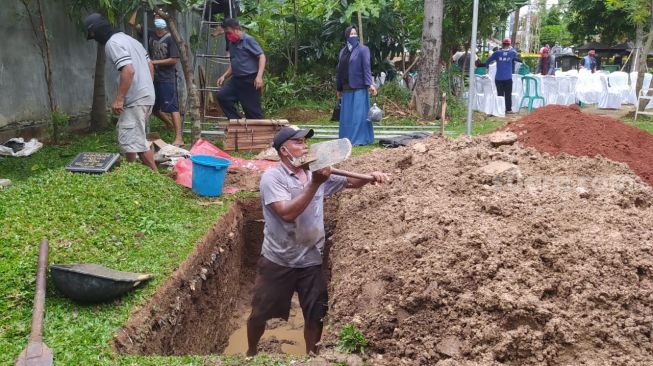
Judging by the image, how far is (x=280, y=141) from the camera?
421 cm

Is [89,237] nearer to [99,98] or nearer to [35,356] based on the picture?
[35,356]

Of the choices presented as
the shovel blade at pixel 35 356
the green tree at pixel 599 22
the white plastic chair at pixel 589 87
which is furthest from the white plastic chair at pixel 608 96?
the shovel blade at pixel 35 356

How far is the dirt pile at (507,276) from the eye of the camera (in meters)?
2.92

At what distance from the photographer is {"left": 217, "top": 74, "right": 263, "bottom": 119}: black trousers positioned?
29.6 ft

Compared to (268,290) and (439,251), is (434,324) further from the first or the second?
(268,290)

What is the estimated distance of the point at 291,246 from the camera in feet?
14.4

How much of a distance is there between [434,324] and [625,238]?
132 cm

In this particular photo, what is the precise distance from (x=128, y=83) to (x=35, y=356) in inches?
155

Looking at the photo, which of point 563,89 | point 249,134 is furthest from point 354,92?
point 563,89

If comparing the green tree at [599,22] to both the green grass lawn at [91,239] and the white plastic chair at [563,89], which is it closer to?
the white plastic chair at [563,89]

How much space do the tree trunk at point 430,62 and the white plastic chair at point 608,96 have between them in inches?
277

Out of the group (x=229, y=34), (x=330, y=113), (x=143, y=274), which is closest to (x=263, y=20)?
(x=330, y=113)

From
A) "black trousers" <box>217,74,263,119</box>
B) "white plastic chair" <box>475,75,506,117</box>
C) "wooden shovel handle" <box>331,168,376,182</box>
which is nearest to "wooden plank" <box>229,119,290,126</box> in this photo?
"black trousers" <box>217,74,263,119</box>

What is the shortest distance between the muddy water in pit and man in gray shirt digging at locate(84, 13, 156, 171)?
233 centimetres
